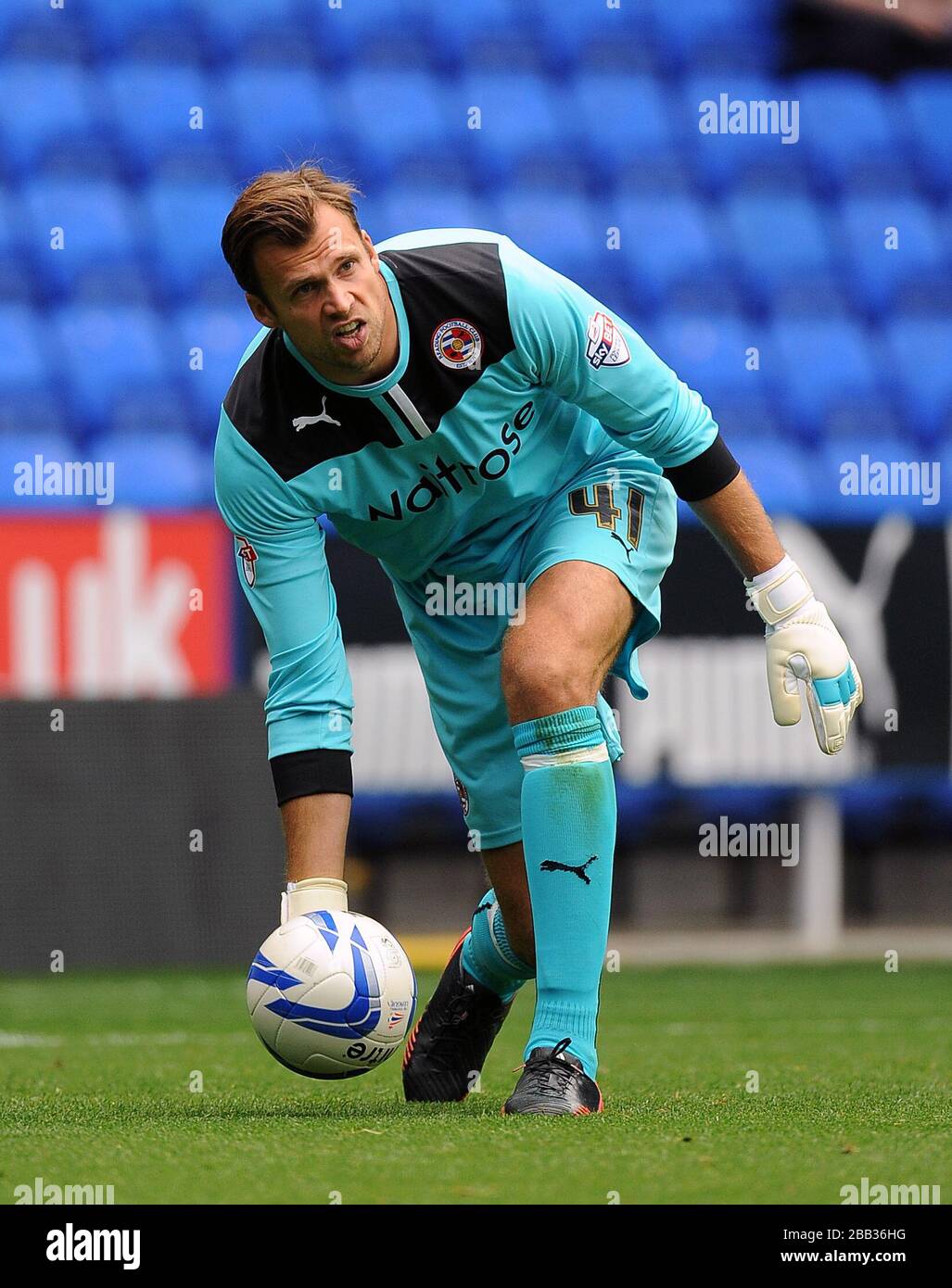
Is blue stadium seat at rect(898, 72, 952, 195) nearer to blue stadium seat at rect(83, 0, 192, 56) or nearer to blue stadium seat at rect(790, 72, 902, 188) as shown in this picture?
blue stadium seat at rect(790, 72, 902, 188)

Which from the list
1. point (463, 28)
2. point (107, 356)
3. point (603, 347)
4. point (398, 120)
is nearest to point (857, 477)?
point (398, 120)

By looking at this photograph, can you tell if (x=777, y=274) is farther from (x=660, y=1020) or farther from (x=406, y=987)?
(x=406, y=987)

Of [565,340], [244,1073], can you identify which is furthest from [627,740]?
[565,340]

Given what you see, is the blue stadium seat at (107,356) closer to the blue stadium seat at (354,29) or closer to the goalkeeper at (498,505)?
the blue stadium seat at (354,29)

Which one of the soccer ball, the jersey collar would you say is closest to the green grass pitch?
the soccer ball

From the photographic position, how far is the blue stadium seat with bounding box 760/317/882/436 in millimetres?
9766

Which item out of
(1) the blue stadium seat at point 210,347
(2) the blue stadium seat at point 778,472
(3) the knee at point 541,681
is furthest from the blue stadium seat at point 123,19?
(3) the knee at point 541,681

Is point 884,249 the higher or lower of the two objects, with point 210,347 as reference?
higher

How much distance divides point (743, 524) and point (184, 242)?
705cm

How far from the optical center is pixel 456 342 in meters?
3.39

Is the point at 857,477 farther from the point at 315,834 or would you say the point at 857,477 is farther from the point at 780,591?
the point at 315,834

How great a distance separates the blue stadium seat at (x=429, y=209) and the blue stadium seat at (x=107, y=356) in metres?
1.34
